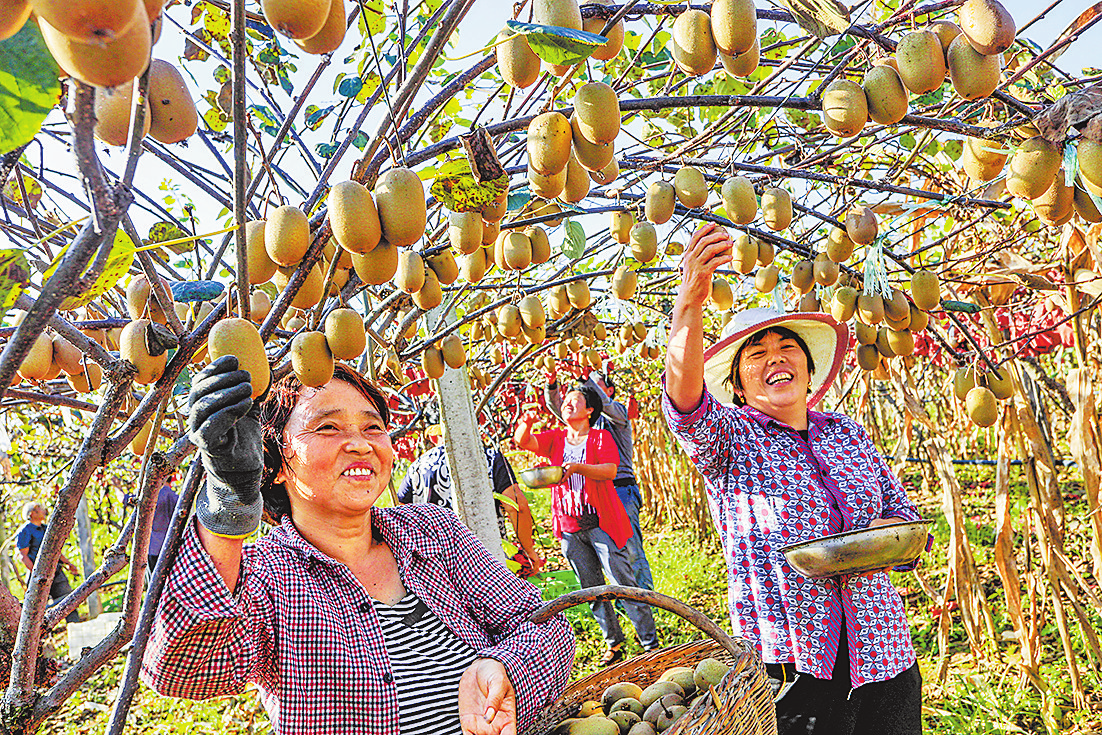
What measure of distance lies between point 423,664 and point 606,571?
9.92 feet

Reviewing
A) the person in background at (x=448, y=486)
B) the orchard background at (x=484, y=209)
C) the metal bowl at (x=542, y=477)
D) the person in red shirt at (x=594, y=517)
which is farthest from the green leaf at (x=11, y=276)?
the person in red shirt at (x=594, y=517)

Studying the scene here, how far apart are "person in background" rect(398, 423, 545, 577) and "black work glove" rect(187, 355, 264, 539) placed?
7.53ft

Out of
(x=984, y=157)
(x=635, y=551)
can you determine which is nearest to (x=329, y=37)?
(x=984, y=157)

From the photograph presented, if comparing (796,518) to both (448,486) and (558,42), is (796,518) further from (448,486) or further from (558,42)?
(448,486)

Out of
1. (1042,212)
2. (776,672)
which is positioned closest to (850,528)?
(776,672)

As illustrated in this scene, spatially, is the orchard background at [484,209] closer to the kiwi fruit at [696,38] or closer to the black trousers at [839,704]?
the kiwi fruit at [696,38]

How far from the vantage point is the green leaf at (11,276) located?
0.53 m

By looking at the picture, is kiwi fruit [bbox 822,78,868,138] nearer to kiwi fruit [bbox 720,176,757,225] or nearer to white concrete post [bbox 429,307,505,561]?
kiwi fruit [bbox 720,176,757,225]

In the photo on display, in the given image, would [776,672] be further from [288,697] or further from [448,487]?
[448,487]

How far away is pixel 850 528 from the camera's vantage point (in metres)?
1.97

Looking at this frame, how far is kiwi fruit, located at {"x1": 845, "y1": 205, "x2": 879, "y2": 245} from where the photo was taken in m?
1.84

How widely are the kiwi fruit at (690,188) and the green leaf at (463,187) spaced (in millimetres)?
517

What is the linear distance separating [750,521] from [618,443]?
9.00 feet

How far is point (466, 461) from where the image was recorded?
274 centimetres
